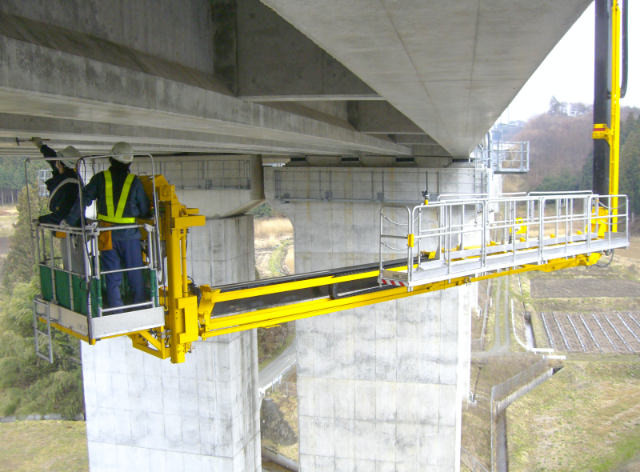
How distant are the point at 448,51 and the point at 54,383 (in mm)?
34079

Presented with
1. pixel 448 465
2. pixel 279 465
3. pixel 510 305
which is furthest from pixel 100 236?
pixel 510 305

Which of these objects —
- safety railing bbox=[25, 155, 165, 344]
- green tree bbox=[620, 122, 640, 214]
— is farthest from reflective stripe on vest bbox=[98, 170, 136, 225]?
green tree bbox=[620, 122, 640, 214]

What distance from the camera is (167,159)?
1507cm

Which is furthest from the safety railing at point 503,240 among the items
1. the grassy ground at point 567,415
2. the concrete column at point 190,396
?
the grassy ground at point 567,415

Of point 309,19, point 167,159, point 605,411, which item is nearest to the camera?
point 309,19

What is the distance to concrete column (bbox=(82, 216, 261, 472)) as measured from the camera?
14.9 m

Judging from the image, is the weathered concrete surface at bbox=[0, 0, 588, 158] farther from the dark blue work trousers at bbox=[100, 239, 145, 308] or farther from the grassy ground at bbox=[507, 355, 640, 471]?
the grassy ground at bbox=[507, 355, 640, 471]

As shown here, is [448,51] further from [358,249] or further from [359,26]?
[358,249]

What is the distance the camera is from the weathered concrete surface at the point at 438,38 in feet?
9.68

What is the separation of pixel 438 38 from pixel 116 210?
405 centimetres

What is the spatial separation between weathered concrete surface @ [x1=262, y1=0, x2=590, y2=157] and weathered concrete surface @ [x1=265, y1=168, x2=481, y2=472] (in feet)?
32.0

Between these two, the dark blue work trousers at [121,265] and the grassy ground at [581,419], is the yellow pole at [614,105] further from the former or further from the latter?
the grassy ground at [581,419]

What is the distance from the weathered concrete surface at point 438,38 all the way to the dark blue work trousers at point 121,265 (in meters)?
3.14

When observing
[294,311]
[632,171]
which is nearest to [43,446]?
[294,311]
